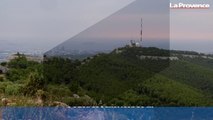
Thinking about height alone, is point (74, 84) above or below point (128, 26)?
below

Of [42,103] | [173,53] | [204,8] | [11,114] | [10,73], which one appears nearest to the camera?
[11,114]

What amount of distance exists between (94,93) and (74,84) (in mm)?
361

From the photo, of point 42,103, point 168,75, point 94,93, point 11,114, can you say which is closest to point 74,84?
point 94,93

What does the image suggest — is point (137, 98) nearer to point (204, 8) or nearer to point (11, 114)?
point (204, 8)

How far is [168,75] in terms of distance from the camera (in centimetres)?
733

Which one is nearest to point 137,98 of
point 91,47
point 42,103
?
point 91,47

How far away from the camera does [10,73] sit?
803cm

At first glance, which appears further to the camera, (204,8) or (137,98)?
(137,98)

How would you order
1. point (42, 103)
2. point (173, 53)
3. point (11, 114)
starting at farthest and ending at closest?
point (173, 53) < point (42, 103) < point (11, 114)

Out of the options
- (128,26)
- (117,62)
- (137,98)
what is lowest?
(137,98)

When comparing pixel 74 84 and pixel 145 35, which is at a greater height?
pixel 145 35

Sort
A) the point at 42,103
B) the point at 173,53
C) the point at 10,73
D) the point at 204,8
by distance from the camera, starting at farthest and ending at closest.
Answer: the point at 10,73 < the point at 173,53 < the point at 204,8 < the point at 42,103

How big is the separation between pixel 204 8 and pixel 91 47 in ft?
5.69

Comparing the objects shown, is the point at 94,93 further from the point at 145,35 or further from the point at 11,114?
the point at 11,114
